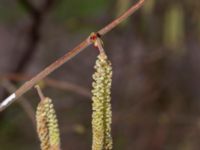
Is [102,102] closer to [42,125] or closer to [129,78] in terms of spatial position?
[42,125]

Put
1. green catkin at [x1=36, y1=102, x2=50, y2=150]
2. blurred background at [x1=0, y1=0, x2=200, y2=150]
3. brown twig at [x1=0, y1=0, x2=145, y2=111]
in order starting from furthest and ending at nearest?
blurred background at [x1=0, y1=0, x2=200, y2=150] → green catkin at [x1=36, y1=102, x2=50, y2=150] → brown twig at [x1=0, y1=0, x2=145, y2=111]

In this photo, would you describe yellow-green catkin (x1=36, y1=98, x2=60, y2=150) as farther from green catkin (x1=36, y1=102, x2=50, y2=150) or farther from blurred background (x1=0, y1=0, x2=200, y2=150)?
blurred background (x1=0, y1=0, x2=200, y2=150)

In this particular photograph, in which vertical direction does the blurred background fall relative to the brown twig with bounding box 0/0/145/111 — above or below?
above

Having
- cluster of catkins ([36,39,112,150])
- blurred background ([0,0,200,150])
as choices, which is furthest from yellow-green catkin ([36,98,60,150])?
blurred background ([0,0,200,150])

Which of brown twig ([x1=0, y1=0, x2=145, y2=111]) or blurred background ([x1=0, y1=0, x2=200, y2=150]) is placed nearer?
brown twig ([x1=0, y1=0, x2=145, y2=111])

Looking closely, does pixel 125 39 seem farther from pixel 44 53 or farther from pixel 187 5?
pixel 187 5

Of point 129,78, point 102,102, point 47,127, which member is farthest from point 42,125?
point 129,78

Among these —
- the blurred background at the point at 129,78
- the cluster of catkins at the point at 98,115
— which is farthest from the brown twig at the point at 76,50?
the blurred background at the point at 129,78
